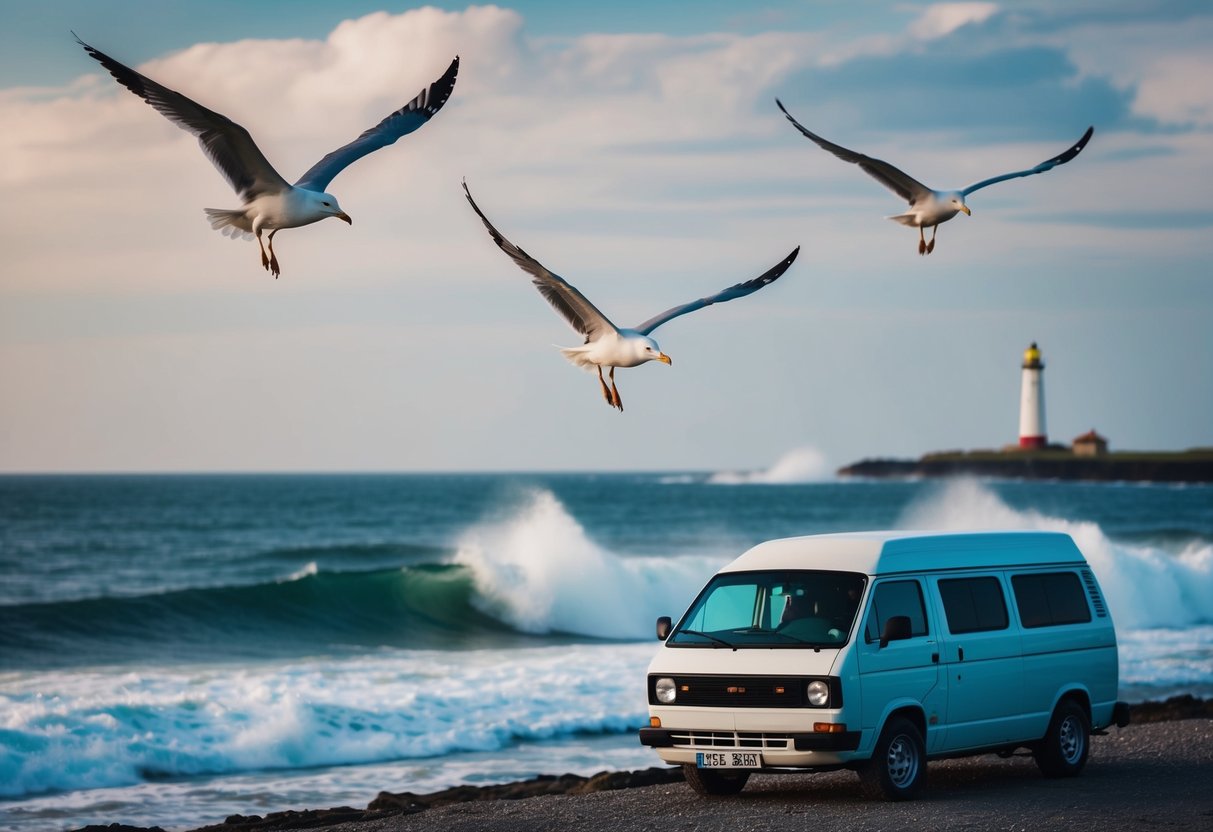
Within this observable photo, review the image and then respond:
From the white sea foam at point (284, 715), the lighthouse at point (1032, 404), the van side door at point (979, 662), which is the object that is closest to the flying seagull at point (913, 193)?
Result: the van side door at point (979, 662)

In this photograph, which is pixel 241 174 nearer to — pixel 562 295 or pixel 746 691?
pixel 562 295

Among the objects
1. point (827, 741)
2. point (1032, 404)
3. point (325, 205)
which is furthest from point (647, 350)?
point (1032, 404)

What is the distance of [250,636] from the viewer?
98.6ft

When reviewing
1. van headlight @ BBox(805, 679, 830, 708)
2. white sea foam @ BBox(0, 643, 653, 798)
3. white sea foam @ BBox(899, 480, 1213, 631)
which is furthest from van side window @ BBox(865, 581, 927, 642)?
white sea foam @ BBox(899, 480, 1213, 631)

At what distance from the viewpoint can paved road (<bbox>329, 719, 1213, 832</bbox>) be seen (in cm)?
1020

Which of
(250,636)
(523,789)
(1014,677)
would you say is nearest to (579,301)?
(1014,677)

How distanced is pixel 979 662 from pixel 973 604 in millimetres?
438

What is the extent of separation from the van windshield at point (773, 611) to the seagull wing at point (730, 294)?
78.8 inches

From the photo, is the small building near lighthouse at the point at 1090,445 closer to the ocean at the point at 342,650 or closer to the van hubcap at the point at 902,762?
the ocean at the point at 342,650

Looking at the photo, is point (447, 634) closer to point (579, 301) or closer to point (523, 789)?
point (523, 789)

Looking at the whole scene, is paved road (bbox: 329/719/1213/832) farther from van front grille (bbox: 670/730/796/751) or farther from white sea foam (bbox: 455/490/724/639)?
white sea foam (bbox: 455/490/724/639)

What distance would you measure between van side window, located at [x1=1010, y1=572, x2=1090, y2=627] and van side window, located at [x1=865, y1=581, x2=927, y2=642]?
1.24 metres

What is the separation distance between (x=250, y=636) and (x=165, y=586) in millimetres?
12987

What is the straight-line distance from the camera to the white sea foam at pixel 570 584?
33344 mm
